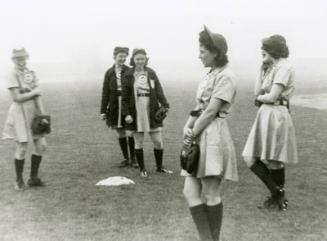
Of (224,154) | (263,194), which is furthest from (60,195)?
(224,154)

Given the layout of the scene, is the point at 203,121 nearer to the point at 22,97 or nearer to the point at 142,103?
the point at 22,97

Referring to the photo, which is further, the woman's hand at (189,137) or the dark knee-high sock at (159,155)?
the dark knee-high sock at (159,155)

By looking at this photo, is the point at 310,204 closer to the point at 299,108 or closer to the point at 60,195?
the point at 60,195

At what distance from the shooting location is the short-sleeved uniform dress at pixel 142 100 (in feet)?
26.6

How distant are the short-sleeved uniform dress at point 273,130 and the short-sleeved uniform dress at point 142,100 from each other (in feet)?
7.59

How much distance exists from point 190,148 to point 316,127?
10.2 meters

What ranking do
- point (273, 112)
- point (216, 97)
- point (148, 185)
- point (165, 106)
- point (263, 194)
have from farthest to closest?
1. point (165, 106)
2. point (148, 185)
3. point (263, 194)
4. point (273, 112)
5. point (216, 97)

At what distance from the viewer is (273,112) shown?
6062mm

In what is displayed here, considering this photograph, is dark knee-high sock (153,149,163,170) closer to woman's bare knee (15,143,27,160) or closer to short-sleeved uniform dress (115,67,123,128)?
short-sleeved uniform dress (115,67,123,128)

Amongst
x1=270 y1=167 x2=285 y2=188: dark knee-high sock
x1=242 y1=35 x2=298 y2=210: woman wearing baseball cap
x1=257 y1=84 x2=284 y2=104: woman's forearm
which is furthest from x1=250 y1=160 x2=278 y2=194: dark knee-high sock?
x1=257 y1=84 x2=284 y2=104: woman's forearm

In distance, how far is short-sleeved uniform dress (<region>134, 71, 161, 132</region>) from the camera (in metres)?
8.10

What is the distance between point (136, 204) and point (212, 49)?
103 inches

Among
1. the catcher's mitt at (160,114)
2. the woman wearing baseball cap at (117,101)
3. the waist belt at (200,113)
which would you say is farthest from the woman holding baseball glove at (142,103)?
the waist belt at (200,113)

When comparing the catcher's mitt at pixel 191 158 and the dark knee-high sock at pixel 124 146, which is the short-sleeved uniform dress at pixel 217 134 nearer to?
the catcher's mitt at pixel 191 158
